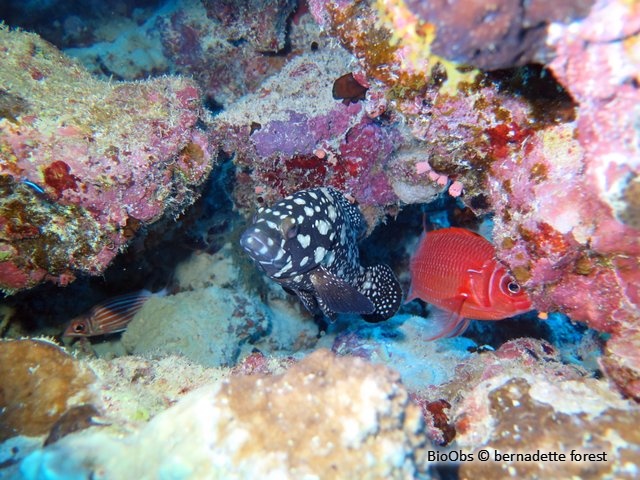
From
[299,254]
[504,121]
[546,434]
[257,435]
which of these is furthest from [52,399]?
[504,121]

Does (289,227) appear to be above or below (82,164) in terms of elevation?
below

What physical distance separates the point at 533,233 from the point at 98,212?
14.6ft

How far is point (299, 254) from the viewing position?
14.3 ft

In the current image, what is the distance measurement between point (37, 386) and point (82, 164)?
2220 millimetres

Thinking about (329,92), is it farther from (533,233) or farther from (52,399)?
(52,399)

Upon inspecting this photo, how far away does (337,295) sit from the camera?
184 inches

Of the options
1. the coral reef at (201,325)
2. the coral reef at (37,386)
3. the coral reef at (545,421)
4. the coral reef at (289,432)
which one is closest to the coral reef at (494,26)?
the coral reef at (289,432)

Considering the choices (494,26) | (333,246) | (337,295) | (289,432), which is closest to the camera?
(289,432)

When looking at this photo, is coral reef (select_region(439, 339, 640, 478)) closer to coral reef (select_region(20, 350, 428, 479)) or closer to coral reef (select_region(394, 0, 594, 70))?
coral reef (select_region(20, 350, 428, 479))

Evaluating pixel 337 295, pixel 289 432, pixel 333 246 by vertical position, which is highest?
pixel 333 246

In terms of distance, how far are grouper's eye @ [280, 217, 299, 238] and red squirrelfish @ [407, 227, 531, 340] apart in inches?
71.7

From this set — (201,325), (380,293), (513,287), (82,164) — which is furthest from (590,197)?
(201,325)

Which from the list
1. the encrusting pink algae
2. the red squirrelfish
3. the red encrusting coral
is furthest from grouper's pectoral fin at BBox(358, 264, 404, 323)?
the red encrusting coral

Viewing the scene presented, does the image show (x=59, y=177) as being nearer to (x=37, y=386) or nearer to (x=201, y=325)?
(x=37, y=386)
